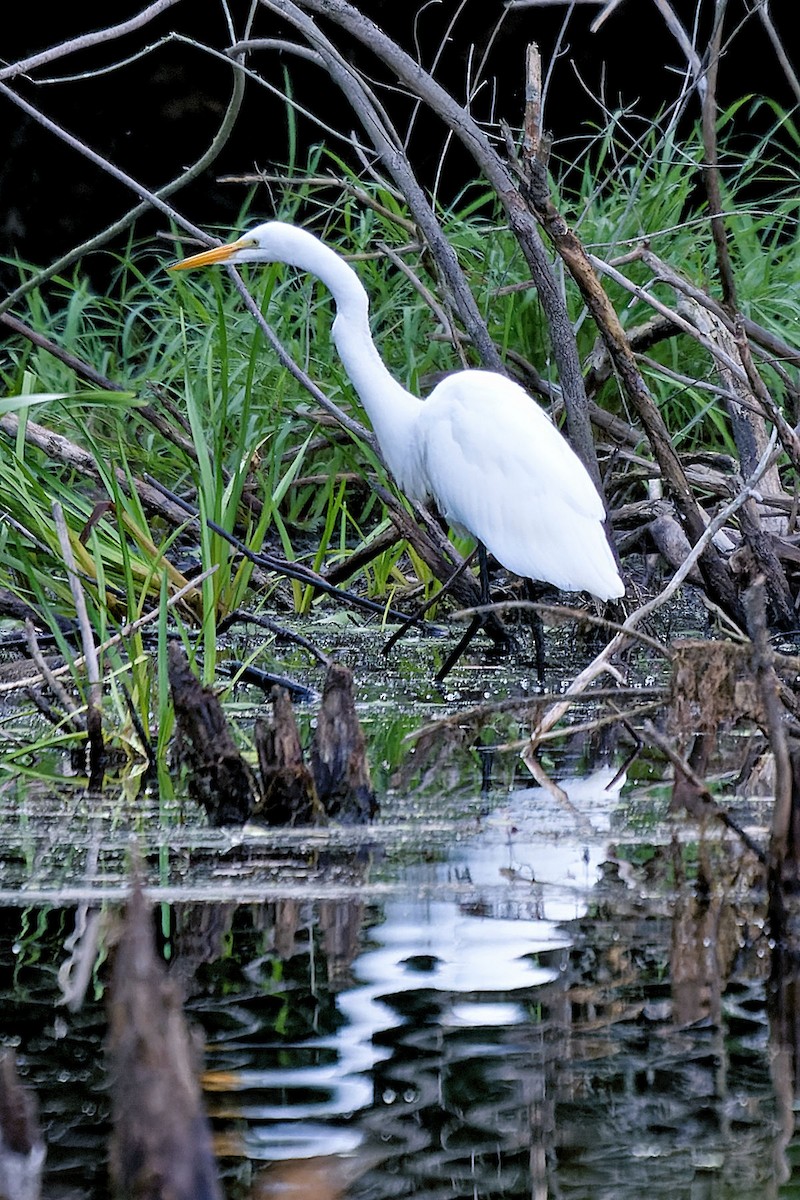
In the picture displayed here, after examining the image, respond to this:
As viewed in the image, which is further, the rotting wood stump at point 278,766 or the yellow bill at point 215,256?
the yellow bill at point 215,256

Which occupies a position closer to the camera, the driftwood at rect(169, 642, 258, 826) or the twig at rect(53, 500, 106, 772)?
the driftwood at rect(169, 642, 258, 826)

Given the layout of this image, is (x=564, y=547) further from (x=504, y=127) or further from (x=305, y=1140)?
(x=305, y=1140)

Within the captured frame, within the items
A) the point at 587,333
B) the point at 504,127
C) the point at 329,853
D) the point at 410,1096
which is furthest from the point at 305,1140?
the point at 587,333

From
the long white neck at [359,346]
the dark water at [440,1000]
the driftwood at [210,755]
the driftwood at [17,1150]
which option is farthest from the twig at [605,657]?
the long white neck at [359,346]

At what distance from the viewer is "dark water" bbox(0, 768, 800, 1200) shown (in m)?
1.39

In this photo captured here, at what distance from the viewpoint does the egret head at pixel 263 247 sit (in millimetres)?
4473

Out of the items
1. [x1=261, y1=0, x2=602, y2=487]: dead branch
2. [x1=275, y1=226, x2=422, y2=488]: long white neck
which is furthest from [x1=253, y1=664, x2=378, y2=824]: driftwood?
[x1=275, y1=226, x2=422, y2=488]: long white neck

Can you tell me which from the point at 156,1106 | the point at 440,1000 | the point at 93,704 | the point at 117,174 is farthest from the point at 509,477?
the point at 156,1106

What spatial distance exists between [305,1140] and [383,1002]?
0.33 m

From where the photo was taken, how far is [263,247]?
4555 mm

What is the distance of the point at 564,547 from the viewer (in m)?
4.14

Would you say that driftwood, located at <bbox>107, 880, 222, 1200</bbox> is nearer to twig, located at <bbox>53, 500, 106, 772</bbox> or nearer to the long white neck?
twig, located at <bbox>53, 500, 106, 772</bbox>

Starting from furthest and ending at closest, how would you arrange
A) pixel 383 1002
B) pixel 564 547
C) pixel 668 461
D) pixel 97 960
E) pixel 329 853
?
pixel 564 547, pixel 668 461, pixel 329 853, pixel 97 960, pixel 383 1002

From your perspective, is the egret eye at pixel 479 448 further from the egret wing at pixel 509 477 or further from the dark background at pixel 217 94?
the dark background at pixel 217 94
